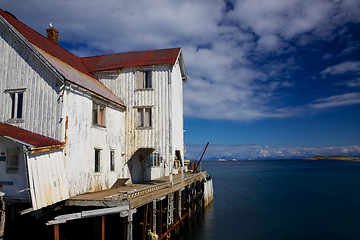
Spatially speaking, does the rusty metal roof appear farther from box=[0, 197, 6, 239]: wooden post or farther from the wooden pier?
box=[0, 197, 6, 239]: wooden post

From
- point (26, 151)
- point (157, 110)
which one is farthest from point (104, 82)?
point (26, 151)

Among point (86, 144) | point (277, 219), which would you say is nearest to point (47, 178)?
point (86, 144)

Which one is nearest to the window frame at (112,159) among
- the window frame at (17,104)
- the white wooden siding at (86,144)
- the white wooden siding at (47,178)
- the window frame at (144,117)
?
the white wooden siding at (86,144)

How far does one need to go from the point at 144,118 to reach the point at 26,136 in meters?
8.79

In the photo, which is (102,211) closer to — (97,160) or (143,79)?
(97,160)

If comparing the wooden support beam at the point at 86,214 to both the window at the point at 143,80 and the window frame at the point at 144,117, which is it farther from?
the window at the point at 143,80

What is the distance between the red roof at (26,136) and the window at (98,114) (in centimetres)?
354

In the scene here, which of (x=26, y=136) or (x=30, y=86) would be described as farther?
(x=30, y=86)

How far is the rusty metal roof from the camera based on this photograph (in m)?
16.1

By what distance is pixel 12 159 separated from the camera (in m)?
13.9

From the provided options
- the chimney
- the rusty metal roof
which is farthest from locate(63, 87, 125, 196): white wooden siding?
the chimney

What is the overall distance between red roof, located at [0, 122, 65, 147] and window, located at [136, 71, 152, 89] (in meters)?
8.60

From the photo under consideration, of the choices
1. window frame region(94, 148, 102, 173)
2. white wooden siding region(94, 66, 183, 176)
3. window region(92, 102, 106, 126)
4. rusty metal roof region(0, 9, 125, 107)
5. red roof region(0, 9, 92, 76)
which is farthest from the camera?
white wooden siding region(94, 66, 183, 176)

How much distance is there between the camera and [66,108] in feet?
49.0
